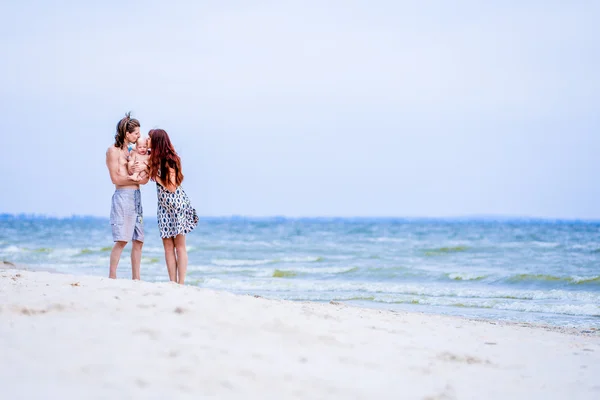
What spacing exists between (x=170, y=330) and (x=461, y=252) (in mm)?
20052

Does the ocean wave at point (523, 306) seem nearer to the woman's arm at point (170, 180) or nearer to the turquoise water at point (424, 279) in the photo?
the turquoise water at point (424, 279)

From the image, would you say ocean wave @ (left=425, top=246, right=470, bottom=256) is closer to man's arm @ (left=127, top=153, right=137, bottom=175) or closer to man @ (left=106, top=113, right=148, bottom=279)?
man @ (left=106, top=113, right=148, bottom=279)

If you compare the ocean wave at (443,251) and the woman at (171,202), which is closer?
the woman at (171,202)

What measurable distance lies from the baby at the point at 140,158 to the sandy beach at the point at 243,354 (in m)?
1.64

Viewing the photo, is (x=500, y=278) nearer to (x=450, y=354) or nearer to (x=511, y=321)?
(x=511, y=321)

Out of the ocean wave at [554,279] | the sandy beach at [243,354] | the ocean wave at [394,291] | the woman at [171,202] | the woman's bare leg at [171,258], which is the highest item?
the woman at [171,202]

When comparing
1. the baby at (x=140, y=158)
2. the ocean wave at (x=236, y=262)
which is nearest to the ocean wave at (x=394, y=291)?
the baby at (x=140, y=158)

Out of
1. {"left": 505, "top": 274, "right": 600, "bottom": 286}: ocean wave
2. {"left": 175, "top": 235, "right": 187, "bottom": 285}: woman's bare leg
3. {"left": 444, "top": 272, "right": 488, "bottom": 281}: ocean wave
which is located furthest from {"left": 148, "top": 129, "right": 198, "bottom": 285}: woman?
{"left": 505, "top": 274, "right": 600, "bottom": 286}: ocean wave

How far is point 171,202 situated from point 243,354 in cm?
339

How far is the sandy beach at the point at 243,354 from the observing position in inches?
132

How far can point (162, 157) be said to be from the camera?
673 cm

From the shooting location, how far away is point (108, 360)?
354 cm

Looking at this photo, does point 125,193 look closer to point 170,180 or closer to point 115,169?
point 115,169

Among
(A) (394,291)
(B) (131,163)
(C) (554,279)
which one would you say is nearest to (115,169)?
(B) (131,163)
